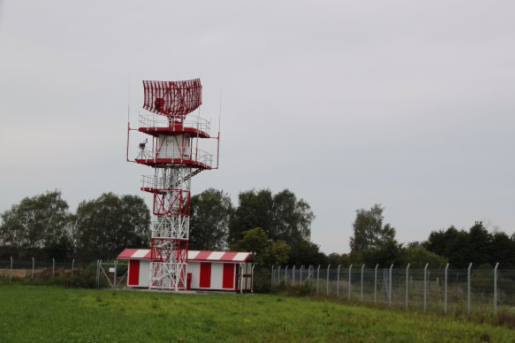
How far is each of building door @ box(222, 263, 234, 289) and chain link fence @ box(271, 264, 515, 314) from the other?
1003cm

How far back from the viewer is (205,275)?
172 feet

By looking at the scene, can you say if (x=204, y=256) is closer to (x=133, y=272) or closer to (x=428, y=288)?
(x=133, y=272)

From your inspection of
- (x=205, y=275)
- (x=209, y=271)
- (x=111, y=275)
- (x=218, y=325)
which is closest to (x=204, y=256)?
(x=209, y=271)

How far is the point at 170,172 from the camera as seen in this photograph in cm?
5122

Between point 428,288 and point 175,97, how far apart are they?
27.8m

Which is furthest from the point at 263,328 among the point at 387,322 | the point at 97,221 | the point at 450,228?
the point at 97,221

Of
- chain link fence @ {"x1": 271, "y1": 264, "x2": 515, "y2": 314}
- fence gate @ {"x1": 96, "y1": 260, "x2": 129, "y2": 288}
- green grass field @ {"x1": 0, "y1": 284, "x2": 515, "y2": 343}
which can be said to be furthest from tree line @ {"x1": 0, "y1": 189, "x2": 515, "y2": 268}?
green grass field @ {"x1": 0, "y1": 284, "x2": 515, "y2": 343}

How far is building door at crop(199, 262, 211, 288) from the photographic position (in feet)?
171

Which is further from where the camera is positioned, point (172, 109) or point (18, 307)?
point (172, 109)

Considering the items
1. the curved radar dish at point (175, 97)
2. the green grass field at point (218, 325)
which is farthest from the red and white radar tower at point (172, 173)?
the green grass field at point (218, 325)

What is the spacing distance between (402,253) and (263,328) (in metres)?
43.4

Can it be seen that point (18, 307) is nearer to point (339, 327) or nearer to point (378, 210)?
point (339, 327)

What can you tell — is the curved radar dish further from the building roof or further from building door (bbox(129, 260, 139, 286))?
building door (bbox(129, 260, 139, 286))

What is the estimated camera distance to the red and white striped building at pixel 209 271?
51562mm
